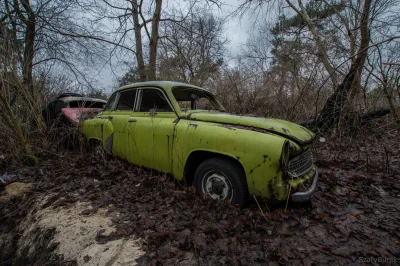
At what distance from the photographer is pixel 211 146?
8.13 ft

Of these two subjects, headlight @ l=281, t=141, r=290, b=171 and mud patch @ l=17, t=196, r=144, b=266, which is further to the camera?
headlight @ l=281, t=141, r=290, b=171

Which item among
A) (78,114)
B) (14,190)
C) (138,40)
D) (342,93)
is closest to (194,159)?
(14,190)

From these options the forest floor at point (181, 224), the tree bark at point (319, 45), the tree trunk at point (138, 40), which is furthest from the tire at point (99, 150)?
the tree bark at point (319, 45)

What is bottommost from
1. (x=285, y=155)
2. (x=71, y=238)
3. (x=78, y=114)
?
(x=71, y=238)

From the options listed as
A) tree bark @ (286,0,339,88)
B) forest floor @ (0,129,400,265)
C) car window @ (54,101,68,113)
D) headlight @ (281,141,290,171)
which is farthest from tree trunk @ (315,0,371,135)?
car window @ (54,101,68,113)

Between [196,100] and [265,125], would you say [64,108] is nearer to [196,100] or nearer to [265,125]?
[196,100]

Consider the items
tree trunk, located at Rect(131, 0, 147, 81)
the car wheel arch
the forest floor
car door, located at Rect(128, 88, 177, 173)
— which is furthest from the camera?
tree trunk, located at Rect(131, 0, 147, 81)

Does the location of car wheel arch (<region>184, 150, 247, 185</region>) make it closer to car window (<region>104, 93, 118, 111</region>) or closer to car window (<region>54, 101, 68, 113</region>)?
car window (<region>104, 93, 118, 111</region>)

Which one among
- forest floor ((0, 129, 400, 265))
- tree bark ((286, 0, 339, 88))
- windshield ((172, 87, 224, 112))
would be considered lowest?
forest floor ((0, 129, 400, 265))

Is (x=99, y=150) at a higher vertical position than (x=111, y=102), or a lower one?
lower

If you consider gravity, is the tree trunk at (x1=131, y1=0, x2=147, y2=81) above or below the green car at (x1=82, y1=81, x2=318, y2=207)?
above

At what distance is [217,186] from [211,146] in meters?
0.50

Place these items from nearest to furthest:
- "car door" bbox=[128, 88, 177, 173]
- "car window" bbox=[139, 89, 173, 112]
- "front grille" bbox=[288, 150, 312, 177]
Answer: "front grille" bbox=[288, 150, 312, 177] < "car door" bbox=[128, 88, 177, 173] < "car window" bbox=[139, 89, 173, 112]

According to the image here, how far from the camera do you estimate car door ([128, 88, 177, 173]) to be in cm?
297
